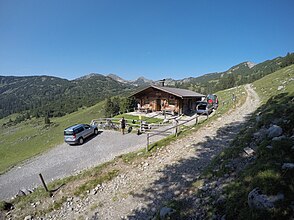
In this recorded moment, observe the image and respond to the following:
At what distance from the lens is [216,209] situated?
4859 millimetres

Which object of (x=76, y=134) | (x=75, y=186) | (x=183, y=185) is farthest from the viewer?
(x=76, y=134)

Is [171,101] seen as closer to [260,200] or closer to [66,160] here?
[66,160]

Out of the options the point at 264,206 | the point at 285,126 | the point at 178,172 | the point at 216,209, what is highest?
the point at 285,126

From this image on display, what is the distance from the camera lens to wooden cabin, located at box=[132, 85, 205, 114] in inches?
1122

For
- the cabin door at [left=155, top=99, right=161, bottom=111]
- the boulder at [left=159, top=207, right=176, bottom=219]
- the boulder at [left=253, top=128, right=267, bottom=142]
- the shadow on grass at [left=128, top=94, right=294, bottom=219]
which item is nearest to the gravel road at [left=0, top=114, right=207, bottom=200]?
the shadow on grass at [left=128, top=94, right=294, bottom=219]

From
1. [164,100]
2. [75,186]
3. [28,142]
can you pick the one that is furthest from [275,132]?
[28,142]

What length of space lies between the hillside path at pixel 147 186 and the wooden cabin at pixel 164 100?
1646cm

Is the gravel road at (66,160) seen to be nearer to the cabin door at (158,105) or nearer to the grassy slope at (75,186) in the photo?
→ the grassy slope at (75,186)

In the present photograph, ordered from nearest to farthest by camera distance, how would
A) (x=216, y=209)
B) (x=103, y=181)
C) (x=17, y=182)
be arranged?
(x=216, y=209)
(x=103, y=181)
(x=17, y=182)

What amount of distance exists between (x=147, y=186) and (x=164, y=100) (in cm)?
2240

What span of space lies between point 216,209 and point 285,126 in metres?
4.73

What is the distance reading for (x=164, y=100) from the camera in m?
30.1

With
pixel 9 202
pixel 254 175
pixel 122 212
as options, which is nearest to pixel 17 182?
pixel 9 202

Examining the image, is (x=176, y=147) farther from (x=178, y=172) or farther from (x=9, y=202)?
(x=9, y=202)
